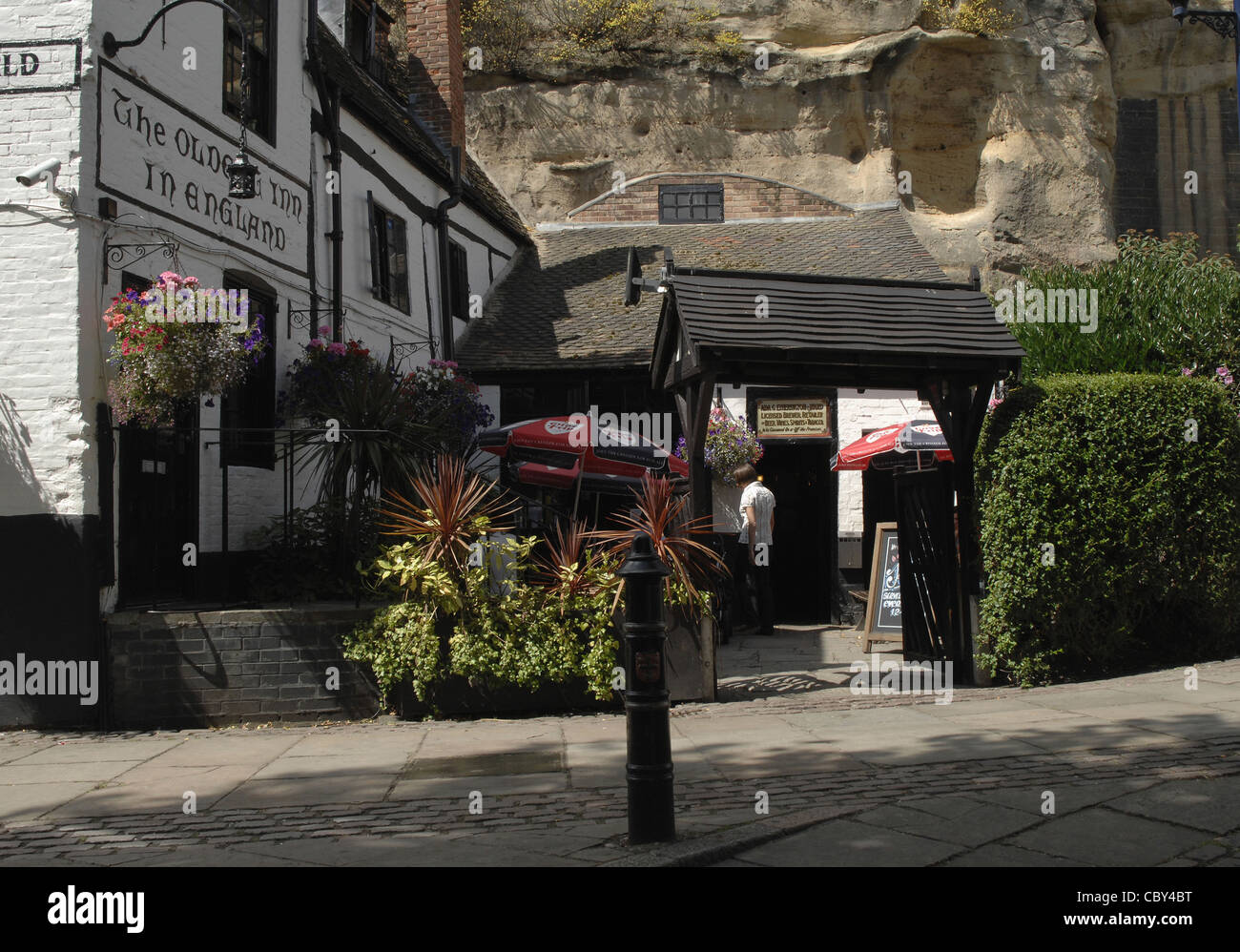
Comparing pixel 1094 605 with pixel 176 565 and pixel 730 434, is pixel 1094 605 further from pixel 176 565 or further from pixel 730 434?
pixel 176 565

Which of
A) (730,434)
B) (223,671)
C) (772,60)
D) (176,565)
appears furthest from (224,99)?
(772,60)

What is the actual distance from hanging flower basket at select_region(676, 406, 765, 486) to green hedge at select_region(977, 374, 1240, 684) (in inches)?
205

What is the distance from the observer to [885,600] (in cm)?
1044

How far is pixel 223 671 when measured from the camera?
778 centimetres

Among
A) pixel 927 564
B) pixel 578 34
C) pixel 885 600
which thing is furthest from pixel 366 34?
pixel 927 564

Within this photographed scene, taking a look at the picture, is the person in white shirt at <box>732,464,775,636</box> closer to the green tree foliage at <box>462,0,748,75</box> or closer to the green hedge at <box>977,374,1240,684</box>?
the green hedge at <box>977,374,1240,684</box>

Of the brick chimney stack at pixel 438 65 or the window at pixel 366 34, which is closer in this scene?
the window at pixel 366 34

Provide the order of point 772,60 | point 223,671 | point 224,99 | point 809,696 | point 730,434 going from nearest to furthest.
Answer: point 223,671, point 809,696, point 224,99, point 730,434, point 772,60

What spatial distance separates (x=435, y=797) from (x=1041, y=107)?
987 inches

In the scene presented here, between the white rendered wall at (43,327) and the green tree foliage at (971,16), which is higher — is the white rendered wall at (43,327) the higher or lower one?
the lower one

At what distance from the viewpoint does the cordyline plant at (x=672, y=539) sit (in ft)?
26.1

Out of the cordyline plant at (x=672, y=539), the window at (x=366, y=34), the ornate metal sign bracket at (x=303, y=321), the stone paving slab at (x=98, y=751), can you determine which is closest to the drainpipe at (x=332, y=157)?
the ornate metal sign bracket at (x=303, y=321)

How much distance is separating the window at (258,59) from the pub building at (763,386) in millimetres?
5310

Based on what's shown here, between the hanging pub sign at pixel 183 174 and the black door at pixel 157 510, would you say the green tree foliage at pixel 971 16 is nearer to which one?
the hanging pub sign at pixel 183 174
